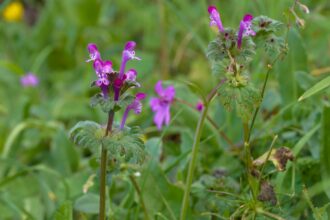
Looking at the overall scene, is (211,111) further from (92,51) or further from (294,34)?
(92,51)

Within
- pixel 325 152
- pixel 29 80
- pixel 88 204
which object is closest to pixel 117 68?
pixel 29 80

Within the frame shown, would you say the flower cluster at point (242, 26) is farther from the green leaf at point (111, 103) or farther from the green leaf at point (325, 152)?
the green leaf at point (325, 152)

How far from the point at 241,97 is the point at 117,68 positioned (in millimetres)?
1606

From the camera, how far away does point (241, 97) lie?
1.35 m

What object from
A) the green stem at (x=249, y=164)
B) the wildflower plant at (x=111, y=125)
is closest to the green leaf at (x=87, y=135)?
the wildflower plant at (x=111, y=125)

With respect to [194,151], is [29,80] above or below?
above

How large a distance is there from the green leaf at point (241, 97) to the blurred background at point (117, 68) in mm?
141

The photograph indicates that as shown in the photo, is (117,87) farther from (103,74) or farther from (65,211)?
(65,211)

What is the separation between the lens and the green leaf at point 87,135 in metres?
1.32

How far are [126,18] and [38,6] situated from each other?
2.62ft

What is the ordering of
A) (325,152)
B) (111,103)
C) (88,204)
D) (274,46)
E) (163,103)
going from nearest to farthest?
(111,103) → (274,46) → (325,152) → (88,204) → (163,103)

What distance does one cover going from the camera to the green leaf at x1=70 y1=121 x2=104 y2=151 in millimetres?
1318

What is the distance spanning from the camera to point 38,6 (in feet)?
14.4

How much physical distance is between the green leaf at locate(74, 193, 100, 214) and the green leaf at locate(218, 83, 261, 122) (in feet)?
1.91
